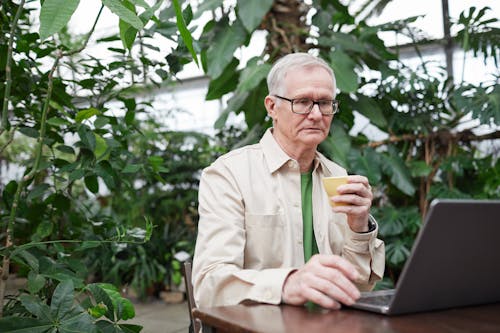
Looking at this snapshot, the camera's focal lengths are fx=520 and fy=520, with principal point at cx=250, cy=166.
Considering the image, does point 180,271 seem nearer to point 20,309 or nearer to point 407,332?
point 20,309

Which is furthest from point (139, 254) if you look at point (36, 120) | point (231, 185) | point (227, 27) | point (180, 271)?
point (231, 185)

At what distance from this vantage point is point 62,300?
4.18ft

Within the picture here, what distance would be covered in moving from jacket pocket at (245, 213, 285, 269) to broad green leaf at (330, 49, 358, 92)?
1.82 meters

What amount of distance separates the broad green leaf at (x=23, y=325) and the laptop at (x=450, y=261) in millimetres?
762

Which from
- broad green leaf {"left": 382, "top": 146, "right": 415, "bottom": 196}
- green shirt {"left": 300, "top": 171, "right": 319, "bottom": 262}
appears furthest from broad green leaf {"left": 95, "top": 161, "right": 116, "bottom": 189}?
broad green leaf {"left": 382, "top": 146, "right": 415, "bottom": 196}

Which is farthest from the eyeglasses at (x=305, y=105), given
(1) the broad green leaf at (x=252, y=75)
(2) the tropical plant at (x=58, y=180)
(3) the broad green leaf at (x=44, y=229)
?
(1) the broad green leaf at (x=252, y=75)

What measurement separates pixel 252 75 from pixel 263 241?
1.86 meters

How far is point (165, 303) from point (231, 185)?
3809mm

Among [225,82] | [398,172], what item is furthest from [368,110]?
[225,82]

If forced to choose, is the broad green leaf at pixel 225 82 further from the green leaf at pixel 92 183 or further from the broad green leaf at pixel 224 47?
the green leaf at pixel 92 183

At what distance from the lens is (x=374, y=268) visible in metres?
1.47

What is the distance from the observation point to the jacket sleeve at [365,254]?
1.39m

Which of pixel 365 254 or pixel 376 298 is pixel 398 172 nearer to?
pixel 365 254

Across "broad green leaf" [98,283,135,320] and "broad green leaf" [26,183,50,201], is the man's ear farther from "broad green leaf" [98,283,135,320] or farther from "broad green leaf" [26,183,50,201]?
"broad green leaf" [26,183,50,201]
